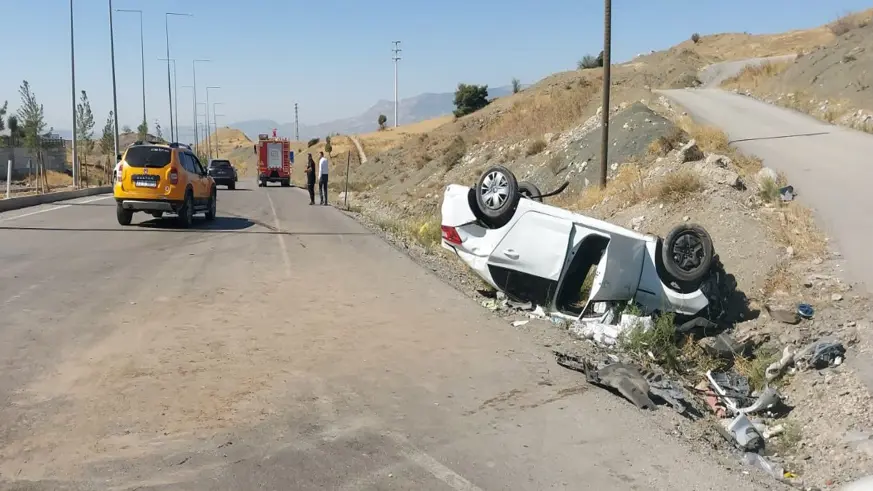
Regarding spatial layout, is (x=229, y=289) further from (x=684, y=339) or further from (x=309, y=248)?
(x=684, y=339)

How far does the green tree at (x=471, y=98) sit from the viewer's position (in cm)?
8356

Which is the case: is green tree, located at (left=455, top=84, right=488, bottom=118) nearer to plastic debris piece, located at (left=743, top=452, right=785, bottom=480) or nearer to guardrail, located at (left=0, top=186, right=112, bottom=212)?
guardrail, located at (left=0, top=186, right=112, bottom=212)

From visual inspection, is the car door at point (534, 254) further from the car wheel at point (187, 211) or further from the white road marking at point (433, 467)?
the car wheel at point (187, 211)

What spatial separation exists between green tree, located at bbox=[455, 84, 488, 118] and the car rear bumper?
67.7 meters

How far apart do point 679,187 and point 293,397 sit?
11.3 meters

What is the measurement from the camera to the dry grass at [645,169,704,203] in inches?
584

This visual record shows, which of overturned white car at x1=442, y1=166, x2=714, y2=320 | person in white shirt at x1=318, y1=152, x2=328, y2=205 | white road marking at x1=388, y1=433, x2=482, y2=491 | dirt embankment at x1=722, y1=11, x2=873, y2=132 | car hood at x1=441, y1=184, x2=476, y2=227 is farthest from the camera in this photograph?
dirt embankment at x1=722, y1=11, x2=873, y2=132

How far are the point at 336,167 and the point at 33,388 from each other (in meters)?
73.7

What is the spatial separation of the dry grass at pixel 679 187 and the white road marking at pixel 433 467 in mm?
11352

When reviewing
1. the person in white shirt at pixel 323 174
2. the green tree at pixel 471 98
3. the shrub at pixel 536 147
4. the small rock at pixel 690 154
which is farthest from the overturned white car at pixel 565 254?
the green tree at pixel 471 98

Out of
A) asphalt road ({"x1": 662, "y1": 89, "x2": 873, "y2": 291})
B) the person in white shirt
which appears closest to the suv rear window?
the person in white shirt

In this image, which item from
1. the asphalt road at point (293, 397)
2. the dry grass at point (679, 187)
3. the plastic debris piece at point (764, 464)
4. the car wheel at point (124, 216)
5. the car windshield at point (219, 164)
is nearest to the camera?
the asphalt road at point (293, 397)

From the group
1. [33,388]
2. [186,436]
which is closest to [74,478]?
[186,436]

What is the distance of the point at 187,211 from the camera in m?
17.5
